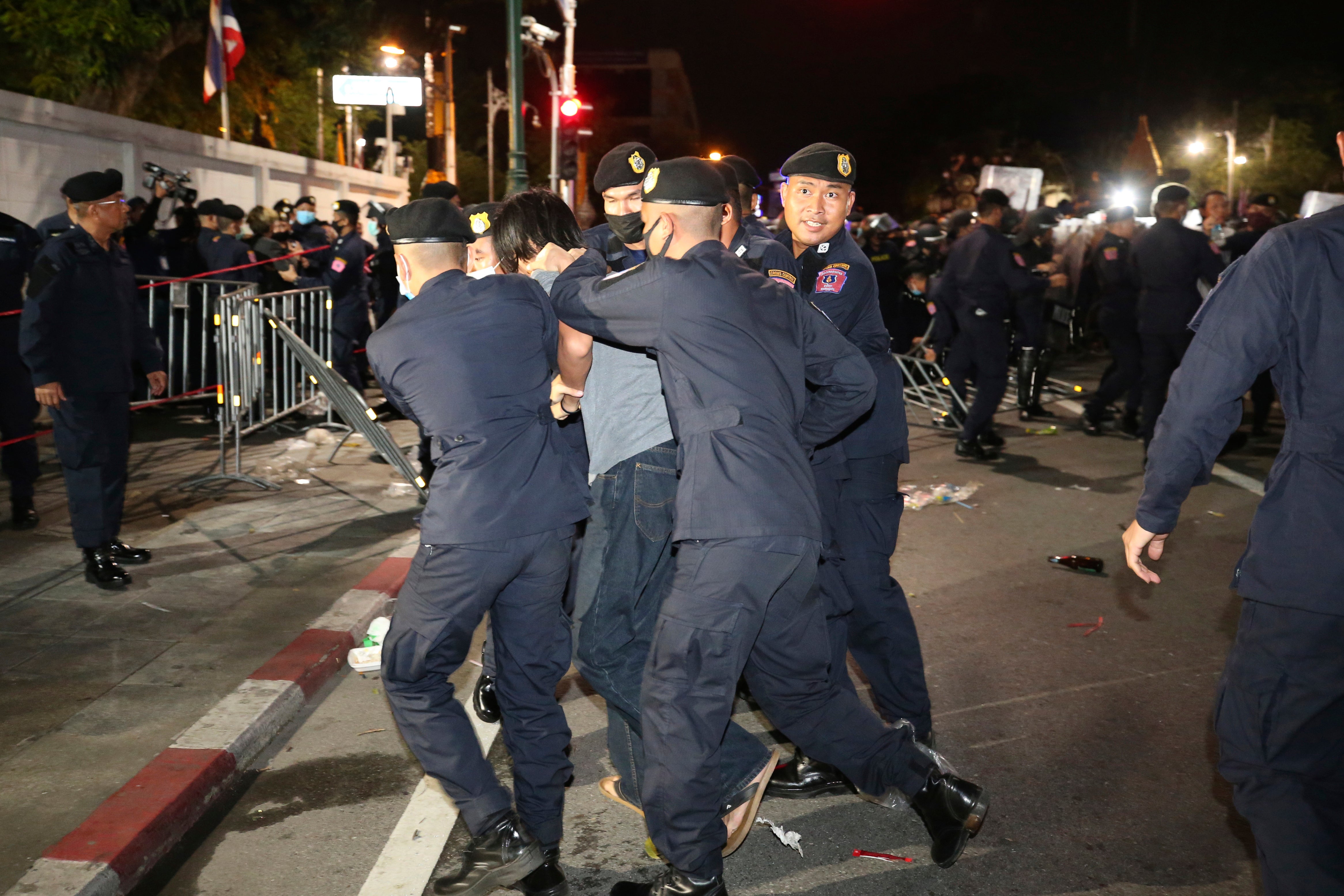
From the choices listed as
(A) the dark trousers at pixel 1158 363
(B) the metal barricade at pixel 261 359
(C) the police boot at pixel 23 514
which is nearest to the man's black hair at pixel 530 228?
(B) the metal barricade at pixel 261 359

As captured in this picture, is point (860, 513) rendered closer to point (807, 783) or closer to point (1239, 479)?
point (807, 783)

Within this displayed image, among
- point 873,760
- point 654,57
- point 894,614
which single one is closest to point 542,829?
point 873,760

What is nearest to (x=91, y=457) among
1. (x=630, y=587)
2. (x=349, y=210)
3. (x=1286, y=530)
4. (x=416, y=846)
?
(x=416, y=846)

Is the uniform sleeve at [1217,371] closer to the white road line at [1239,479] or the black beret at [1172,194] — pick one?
the white road line at [1239,479]

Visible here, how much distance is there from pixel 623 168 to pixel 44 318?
3.60 meters

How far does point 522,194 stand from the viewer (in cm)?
394

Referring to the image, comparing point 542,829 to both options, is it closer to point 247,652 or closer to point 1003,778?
point 1003,778

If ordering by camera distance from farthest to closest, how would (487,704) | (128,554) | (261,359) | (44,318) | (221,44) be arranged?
(221,44) → (261,359) → (128,554) → (44,318) → (487,704)

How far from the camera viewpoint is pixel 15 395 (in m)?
7.66

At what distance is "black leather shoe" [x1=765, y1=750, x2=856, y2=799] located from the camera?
13.4ft

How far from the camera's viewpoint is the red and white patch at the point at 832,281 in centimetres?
406

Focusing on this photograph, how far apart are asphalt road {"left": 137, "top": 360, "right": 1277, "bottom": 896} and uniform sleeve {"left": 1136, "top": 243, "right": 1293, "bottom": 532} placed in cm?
138

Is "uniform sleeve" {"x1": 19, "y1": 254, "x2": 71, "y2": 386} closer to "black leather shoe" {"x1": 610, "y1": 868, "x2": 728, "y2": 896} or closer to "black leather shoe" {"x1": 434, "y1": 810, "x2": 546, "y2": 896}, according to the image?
"black leather shoe" {"x1": 434, "y1": 810, "x2": 546, "y2": 896}

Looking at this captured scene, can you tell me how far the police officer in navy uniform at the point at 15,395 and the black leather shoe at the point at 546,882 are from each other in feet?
18.1
